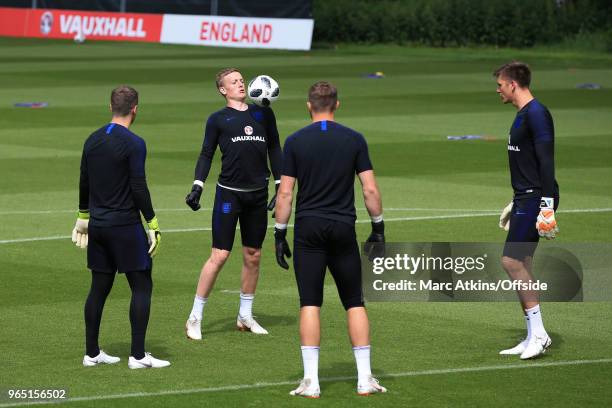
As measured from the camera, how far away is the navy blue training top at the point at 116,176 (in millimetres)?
11727

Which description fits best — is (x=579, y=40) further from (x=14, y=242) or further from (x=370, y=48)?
(x=14, y=242)

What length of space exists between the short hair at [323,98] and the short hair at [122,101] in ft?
5.43

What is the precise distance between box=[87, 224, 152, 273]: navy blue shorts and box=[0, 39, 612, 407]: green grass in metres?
0.87

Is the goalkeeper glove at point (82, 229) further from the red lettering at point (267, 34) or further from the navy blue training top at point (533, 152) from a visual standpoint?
the red lettering at point (267, 34)

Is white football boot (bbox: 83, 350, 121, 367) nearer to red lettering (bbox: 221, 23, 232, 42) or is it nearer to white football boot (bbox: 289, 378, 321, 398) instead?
white football boot (bbox: 289, 378, 321, 398)

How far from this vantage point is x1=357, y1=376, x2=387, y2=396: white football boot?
1091 cm

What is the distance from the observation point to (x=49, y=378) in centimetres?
1157

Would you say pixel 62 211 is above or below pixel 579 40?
below

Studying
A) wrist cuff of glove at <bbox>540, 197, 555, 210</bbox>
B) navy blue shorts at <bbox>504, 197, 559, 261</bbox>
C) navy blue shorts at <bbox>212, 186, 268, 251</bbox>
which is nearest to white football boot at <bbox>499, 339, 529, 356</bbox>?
navy blue shorts at <bbox>504, 197, 559, 261</bbox>

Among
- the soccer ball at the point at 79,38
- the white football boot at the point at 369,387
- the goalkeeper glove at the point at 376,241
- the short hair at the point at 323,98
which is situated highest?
the soccer ball at the point at 79,38

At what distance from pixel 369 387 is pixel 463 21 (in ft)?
175

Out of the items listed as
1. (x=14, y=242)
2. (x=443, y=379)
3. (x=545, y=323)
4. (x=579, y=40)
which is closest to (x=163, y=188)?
(x=14, y=242)

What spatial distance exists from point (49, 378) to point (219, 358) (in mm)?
1562

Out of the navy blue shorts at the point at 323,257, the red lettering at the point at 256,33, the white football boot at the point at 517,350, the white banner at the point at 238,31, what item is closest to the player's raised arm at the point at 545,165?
the white football boot at the point at 517,350
